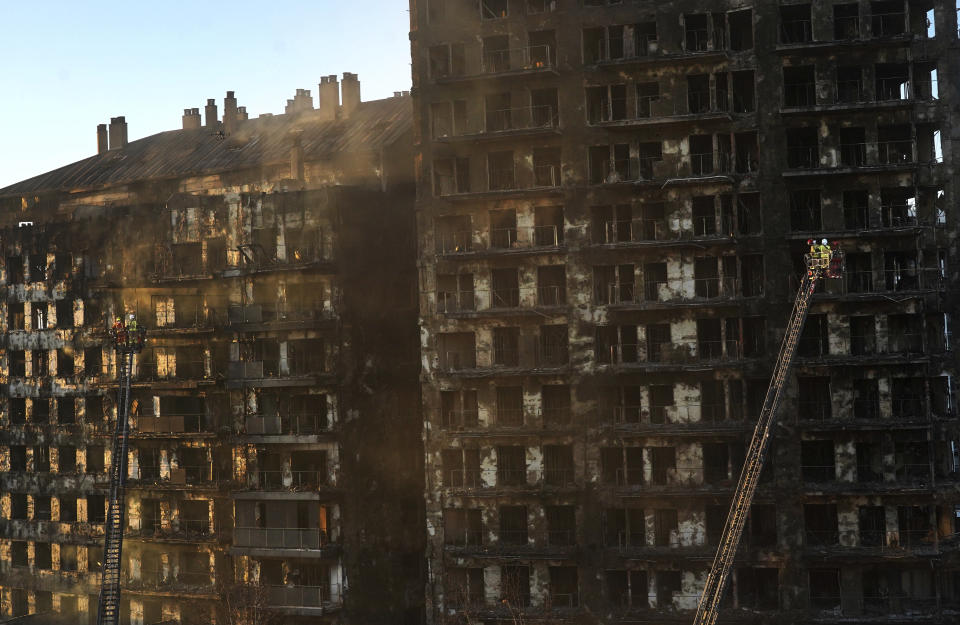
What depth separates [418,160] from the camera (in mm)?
74562

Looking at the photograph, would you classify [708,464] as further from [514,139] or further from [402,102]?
[402,102]

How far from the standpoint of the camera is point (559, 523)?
7062 cm

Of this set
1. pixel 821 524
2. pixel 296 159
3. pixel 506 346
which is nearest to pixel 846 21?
pixel 506 346

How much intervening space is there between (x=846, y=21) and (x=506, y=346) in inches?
1058

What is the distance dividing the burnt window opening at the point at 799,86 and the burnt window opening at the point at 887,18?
4.39 metres

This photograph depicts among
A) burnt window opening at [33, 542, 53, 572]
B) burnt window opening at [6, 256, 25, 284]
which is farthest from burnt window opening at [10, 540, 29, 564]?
burnt window opening at [6, 256, 25, 284]

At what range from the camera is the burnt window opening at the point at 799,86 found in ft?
230

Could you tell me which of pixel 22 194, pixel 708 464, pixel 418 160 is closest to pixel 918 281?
pixel 708 464

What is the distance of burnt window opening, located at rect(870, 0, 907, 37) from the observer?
2753 inches

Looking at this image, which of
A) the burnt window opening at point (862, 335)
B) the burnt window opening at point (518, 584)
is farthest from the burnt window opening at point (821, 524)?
the burnt window opening at point (518, 584)

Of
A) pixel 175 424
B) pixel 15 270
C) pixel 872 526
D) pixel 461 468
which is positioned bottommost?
pixel 872 526

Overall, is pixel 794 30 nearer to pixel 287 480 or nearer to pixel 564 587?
pixel 564 587

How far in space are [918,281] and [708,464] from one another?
15368mm

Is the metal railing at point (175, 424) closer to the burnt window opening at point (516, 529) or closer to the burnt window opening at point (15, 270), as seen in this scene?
the burnt window opening at point (15, 270)
